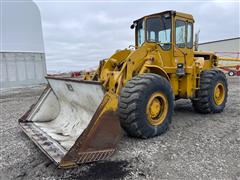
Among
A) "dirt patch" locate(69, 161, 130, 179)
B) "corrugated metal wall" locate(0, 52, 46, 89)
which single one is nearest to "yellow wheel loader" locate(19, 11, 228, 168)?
"dirt patch" locate(69, 161, 130, 179)

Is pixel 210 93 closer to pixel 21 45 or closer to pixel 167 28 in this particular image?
pixel 167 28

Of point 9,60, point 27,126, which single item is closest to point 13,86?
point 9,60

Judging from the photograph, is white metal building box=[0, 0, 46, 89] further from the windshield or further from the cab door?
the cab door

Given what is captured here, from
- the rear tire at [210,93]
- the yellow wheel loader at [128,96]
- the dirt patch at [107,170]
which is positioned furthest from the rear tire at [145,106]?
the rear tire at [210,93]

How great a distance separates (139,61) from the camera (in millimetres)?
4266

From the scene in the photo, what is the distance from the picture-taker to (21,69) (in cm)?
1831

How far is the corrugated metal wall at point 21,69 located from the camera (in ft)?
57.6

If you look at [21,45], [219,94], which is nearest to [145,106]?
[219,94]

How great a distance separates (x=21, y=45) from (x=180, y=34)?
16984 millimetres

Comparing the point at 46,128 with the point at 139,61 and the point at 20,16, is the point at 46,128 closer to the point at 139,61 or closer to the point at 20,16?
the point at 139,61

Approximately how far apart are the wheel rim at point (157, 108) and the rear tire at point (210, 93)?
165cm

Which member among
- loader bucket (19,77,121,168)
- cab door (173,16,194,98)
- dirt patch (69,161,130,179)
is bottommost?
dirt patch (69,161,130,179)

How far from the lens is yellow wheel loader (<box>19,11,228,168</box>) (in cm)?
317

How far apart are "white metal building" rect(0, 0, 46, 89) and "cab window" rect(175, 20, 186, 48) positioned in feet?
52.5
